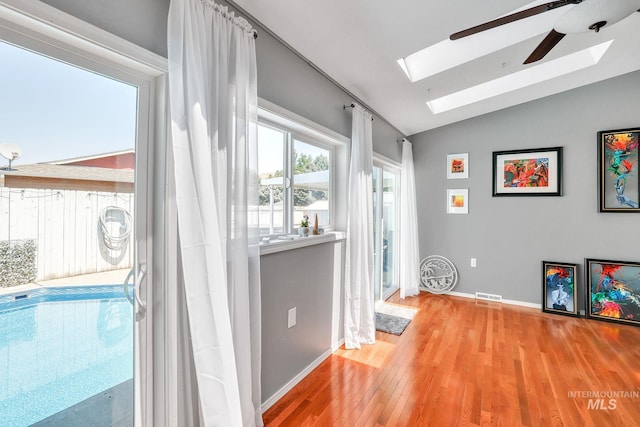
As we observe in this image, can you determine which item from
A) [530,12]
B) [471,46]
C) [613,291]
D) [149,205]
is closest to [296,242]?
[149,205]

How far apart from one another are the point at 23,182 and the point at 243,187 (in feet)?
2.76

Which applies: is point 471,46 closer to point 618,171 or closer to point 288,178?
point 288,178

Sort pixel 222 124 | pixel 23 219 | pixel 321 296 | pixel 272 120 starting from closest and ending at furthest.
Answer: pixel 23 219
pixel 222 124
pixel 272 120
pixel 321 296

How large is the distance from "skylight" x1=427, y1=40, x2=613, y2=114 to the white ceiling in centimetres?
9

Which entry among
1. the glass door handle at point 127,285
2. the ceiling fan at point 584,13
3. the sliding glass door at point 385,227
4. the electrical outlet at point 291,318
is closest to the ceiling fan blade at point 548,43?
the ceiling fan at point 584,13

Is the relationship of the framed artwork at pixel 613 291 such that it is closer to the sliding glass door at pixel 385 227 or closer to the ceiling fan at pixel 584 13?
the sliding glass door at pixel 385 227

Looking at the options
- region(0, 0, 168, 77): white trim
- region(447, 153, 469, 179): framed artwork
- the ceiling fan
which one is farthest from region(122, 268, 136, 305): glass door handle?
region(447, 153, 469, 179): framed artwork

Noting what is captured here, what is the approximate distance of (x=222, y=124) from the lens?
150cm

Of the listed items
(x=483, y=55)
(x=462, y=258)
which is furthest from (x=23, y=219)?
(x=462, y=258)

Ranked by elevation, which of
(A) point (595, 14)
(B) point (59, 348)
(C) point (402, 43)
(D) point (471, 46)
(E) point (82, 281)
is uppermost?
(D) point (471, 46)

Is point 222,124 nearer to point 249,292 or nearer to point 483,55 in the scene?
point 249,292

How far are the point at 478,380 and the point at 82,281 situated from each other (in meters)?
2.64

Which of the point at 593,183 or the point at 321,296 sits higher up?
the point at 593,183

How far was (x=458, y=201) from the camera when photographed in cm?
445
